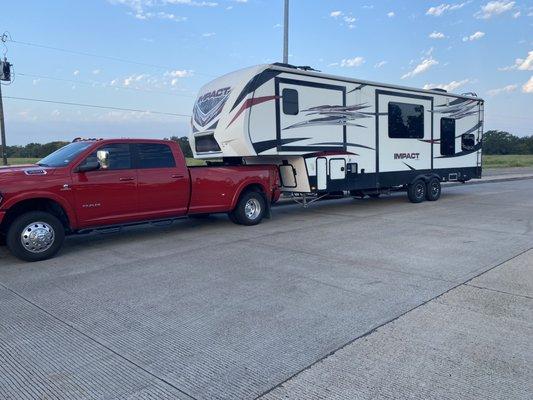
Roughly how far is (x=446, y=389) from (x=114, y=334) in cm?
292

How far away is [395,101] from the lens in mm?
13445

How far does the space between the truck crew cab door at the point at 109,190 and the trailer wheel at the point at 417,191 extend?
9.09 metres

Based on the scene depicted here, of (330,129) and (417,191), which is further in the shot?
(417,191)

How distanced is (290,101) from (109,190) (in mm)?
4793

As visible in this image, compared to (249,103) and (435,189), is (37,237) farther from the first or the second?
(435,189)

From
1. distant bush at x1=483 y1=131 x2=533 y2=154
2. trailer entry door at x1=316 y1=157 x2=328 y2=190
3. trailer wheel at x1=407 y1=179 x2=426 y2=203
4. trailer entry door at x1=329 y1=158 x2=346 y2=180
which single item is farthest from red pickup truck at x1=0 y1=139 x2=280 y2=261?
distant bush at x1=483 y1=131 x2=533 y2=154

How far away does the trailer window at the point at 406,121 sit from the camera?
1345cm

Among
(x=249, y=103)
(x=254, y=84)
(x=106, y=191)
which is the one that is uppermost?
(x=254, y=84)

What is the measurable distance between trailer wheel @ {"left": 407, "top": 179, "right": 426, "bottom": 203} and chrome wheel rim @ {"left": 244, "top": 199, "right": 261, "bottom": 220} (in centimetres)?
594

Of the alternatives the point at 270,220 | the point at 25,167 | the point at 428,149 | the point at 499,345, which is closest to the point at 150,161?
the point at 25,167

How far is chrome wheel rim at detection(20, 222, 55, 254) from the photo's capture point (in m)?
7.24

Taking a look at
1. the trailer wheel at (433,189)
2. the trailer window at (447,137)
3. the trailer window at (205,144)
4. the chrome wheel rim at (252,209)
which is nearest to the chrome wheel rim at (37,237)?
the chrome wheel rim at (252,209)

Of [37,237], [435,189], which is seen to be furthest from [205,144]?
[435,189]

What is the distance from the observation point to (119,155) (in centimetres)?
848
